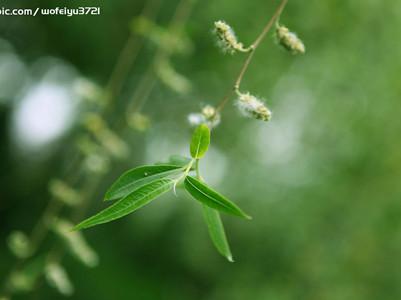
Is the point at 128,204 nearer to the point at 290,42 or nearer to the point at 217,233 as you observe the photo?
the point at 217,233

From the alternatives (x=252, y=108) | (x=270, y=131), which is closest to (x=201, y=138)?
(x=252, y=108)

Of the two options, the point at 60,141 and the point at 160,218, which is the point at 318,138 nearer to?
the point at 160,218

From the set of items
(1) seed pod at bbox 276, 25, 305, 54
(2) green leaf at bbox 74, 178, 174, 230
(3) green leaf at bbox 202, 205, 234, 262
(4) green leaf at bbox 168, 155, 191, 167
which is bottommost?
(2) green leaf at bbox 74, 178, 174, 230

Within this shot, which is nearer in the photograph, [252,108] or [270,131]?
[252,108]

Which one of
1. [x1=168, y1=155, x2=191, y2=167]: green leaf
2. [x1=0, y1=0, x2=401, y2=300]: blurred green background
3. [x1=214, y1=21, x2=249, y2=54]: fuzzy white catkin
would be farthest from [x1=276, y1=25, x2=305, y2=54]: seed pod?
[x1=0, y1=0, x2=401, y2=300]: blurred green background

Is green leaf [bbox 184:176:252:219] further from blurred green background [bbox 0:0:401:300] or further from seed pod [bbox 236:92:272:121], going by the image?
blurred green background [bbox 0:0:401:300]

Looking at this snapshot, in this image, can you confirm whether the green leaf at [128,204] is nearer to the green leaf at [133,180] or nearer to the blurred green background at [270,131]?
the green leaf at [133,180]
